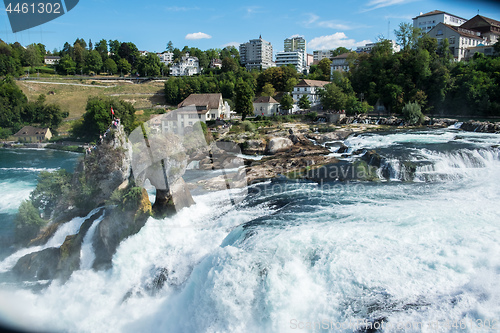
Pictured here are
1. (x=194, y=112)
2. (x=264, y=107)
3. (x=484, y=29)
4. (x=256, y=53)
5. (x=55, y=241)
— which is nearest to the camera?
(x=55, y=241)

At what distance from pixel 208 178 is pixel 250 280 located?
1156cm

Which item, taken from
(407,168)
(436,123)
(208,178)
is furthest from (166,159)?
(436,123)

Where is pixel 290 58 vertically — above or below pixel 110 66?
above

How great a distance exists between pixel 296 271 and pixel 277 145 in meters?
18.3

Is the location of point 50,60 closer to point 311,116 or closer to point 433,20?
point 311,116

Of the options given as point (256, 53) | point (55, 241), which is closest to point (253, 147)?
point (55, 241)

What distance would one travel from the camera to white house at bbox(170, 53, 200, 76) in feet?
245

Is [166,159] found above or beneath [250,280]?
above

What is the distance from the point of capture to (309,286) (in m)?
8.41

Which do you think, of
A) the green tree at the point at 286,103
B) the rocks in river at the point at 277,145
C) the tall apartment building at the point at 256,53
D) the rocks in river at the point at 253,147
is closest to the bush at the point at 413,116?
the green tree at the point at 286,103

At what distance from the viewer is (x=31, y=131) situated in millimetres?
39562

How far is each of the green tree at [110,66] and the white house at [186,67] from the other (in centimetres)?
1279

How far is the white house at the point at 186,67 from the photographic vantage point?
245 feet

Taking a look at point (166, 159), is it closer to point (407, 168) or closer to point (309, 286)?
point (309, 286)
